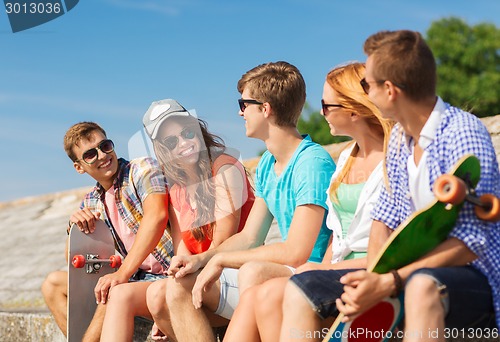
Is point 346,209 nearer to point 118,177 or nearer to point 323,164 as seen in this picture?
point 323,164

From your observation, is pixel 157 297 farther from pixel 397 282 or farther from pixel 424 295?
pixel 424 295

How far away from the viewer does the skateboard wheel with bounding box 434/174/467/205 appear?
2.57 metres

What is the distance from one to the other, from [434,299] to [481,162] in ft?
1.65

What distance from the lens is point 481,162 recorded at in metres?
2.71

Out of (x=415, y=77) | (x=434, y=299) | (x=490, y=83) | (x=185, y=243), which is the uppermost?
(x=415, y=77)

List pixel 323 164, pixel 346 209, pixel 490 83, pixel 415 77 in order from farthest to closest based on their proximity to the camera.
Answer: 1. pixel 490 83
2. pixel 323 164
3. pixel 346 209
4. pixel 415 77

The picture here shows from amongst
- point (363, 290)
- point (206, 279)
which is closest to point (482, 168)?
point (363, 290)

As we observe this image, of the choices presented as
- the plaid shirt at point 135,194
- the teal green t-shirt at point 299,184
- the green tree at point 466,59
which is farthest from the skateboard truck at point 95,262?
the green tree at point 466,59

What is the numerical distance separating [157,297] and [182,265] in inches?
11.2

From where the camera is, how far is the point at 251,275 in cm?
344

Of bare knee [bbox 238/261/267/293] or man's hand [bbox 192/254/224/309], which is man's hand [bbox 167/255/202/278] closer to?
man's hand [bbox 192/254/224/309]

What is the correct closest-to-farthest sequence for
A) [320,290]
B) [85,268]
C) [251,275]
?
[320,290] < [251,275] < [85,268]

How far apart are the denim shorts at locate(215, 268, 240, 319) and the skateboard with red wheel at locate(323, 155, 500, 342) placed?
1.10 meters

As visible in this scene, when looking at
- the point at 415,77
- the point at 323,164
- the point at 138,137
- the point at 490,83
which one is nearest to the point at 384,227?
the point at 415,77
